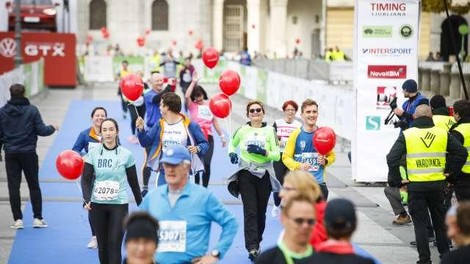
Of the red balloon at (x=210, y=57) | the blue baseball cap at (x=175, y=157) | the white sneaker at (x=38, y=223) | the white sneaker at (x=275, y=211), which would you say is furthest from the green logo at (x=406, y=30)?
the blue baseball cap at (x=175, y=157)

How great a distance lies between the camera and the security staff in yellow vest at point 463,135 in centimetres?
1334

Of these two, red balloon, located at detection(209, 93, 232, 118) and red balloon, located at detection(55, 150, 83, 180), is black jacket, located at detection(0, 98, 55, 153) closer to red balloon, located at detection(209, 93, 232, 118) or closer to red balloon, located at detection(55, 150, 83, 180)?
red balloon, located at detection(209, 93, 232, 118)

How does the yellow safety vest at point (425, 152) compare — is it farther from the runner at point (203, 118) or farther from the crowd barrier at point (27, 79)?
the crowd barrier at point (27, 79)

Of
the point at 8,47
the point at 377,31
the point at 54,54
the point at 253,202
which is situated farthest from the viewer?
the point at 54,54

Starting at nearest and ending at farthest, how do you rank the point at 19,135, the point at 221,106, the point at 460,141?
the point at 460,141
the point at 19,135
the point at 221,106

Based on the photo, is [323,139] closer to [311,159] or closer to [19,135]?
[311,159]

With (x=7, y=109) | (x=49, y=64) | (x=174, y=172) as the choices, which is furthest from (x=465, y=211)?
(x=49, y=64)

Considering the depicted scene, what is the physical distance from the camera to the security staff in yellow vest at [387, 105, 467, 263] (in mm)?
12438

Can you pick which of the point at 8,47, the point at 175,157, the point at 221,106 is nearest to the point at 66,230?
the point at 221,106

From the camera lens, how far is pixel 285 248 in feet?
22.9

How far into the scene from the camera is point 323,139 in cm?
1222

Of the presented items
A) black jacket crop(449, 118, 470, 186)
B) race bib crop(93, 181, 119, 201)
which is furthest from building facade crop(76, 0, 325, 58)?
race bib crop(93, 181, 119, 201)

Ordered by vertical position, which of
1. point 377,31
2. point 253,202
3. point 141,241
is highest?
point 377,31

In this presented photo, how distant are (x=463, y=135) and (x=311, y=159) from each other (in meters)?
2.01
